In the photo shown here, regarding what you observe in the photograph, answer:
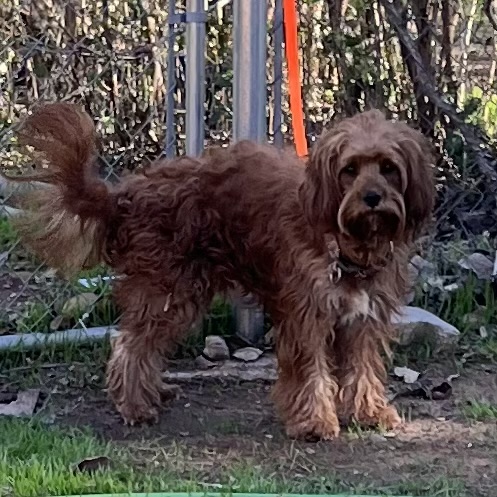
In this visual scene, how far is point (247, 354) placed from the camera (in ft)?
18.4

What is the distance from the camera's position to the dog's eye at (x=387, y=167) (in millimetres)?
4293

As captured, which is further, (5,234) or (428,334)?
(5,234)

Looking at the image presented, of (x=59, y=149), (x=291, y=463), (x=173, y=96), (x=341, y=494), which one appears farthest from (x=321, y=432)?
(x=173, y=96)

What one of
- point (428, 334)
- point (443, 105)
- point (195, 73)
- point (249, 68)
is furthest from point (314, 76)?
point (428, 334)

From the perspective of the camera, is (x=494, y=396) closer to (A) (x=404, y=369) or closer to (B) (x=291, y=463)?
(A) (x=404, y=369)

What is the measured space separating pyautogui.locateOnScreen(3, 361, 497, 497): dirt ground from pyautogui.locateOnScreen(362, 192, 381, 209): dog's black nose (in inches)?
36.4

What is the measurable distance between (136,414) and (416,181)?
145 cm

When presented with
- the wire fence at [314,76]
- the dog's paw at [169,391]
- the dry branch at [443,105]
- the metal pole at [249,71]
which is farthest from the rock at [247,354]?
the dry branch at [443,105]

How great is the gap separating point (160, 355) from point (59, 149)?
0.93 meters

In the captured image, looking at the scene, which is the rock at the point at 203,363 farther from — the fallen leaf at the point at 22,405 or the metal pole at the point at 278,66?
the metal pole at the point at 278,66

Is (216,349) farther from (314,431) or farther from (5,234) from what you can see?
(5,234)

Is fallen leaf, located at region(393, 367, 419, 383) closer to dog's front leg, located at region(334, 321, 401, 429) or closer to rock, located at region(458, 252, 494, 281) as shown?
dog's front leg, located at region(334, 321, 401, 429)

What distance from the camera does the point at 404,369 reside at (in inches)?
215

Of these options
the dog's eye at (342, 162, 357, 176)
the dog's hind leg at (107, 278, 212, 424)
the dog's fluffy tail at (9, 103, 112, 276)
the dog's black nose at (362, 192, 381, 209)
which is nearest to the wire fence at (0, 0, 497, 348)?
the dog's fluffy tail at (9, 103, 112, 276)
